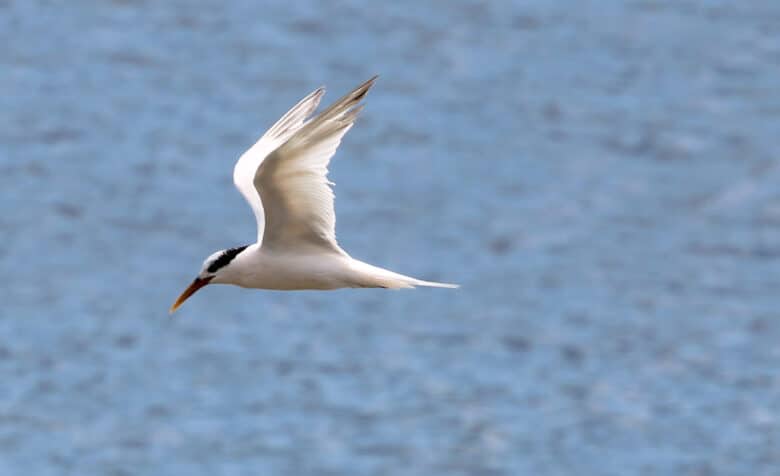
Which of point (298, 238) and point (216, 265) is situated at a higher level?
point (298, 238)

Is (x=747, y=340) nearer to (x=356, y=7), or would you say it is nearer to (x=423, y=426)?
(x=423, y=426)

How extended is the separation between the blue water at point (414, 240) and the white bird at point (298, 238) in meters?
23.7

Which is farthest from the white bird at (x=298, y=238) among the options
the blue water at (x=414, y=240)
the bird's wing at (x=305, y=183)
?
the blue water at (x=414, y=240)

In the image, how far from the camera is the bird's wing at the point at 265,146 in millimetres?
13953

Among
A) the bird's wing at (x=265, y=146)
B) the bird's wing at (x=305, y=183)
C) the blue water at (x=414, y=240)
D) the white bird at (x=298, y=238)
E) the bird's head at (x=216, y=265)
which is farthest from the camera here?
the blue water at (x=414, y=240)

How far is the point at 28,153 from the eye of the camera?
47.8 meters

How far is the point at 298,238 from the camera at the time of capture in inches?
519

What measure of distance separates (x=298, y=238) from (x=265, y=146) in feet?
4.59

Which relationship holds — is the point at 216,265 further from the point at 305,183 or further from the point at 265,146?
→ the point at 265,146

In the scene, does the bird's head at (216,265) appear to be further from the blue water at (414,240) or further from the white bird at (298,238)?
the blue water at (414,240)

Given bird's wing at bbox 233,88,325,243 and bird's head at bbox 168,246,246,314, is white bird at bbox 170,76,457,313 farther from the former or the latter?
bird's wing at bbox 233,88,325,243

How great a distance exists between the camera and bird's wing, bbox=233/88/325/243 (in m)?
14.0

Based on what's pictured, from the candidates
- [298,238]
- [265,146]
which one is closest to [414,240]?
[265,146]

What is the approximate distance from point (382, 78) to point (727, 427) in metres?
15.1
